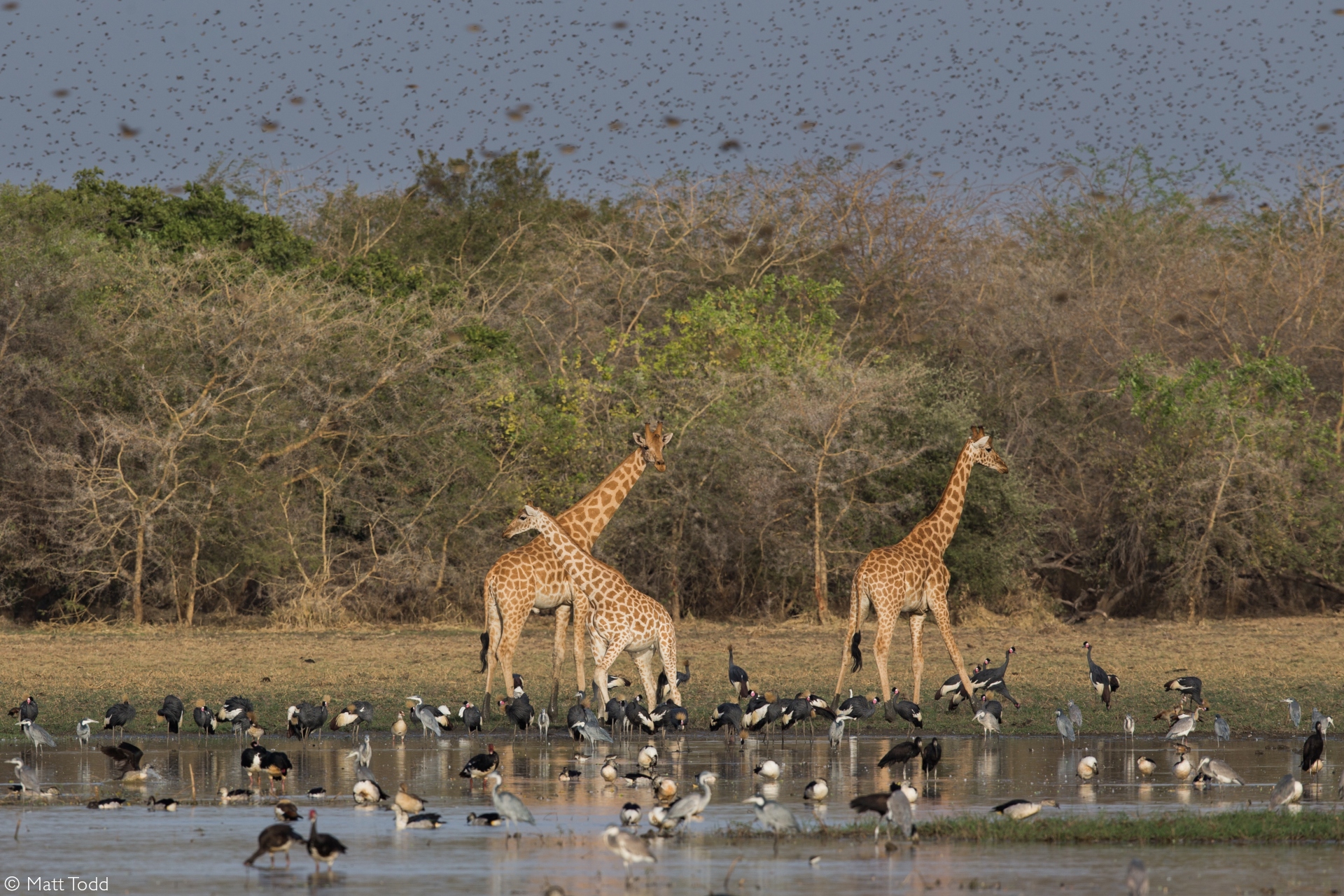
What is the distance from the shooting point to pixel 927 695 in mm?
16969

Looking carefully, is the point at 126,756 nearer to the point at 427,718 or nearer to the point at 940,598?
the point at 427,718

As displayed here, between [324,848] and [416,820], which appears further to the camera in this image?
[416,820]

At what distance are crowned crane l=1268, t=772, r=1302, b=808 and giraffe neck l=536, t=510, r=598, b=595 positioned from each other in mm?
7034

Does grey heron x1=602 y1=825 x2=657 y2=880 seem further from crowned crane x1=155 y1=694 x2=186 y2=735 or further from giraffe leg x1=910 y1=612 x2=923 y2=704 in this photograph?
giraffe leg x1=910 y1=612 x2=923 y2=704

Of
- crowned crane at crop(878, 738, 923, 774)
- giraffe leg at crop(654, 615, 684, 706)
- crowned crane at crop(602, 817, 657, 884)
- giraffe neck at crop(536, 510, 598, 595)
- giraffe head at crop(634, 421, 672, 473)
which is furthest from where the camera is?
giraffe head at crop(634, 421, 672, 473)

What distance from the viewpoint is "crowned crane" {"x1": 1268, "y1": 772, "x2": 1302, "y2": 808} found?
378 inches

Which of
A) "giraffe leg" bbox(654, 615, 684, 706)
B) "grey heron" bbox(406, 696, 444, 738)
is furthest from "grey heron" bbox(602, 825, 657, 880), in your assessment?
"giraffe leg" bbox(654, 615, 684, 706)

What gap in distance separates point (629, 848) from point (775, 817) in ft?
3.56

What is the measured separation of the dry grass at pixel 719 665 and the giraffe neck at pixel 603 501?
1715mm

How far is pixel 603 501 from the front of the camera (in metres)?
17.9

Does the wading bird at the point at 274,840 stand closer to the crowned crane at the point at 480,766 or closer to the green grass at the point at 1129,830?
the green grass at the point at 1129,830

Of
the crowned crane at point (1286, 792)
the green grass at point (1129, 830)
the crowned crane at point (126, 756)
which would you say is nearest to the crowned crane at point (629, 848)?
the green grass at point (1129, 830)

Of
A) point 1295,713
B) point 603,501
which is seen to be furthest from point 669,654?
point 1295,713

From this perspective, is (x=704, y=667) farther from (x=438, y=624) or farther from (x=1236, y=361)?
(x=1236, y=361)
